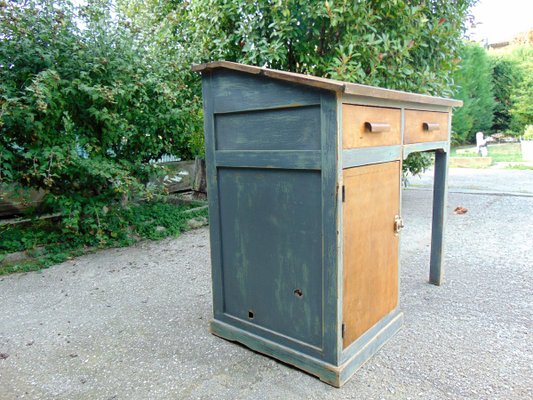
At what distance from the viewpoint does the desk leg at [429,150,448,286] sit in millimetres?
3270

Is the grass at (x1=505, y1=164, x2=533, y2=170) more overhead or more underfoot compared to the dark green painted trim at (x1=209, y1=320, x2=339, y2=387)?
more overhead

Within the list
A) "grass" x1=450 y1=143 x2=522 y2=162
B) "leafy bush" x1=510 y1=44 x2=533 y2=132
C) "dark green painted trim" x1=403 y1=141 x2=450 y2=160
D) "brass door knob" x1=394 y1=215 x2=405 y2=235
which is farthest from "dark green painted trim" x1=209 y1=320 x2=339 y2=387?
"leafy bush" x1=510 y1=44 x2=533 y2=132

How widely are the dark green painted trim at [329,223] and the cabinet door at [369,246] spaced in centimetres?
9

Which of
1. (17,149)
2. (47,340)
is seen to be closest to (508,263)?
(47,340)

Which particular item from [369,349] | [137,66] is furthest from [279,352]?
[137,66]

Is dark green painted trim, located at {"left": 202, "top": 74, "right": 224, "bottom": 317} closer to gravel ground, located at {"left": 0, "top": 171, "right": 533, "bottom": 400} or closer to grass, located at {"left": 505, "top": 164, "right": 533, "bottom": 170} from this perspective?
gravel ground, located at {"left": 0, "top": 171, "right": 533, "bottom": 400}

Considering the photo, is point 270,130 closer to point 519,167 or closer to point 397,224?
point 397,224

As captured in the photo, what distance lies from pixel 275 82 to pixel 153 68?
322 cm

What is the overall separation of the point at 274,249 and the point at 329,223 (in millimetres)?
404

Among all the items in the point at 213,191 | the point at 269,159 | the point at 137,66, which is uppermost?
the point at 137,66

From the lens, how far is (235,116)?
2.35m

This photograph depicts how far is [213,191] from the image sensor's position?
2.52m

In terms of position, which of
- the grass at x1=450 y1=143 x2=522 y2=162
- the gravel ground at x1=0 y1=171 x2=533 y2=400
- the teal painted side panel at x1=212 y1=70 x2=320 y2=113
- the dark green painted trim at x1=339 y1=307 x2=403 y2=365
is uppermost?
the teal painted side panel at x1=212 y1=70 x2=320 y2=113

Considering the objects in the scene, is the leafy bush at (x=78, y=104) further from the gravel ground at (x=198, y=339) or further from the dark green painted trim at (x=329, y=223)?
the dark green painted trim at (x=329, y=223)
